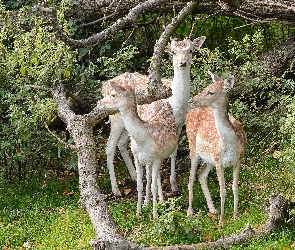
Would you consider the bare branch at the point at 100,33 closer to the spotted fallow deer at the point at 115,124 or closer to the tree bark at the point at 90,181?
the tree bark at the point at 90,181

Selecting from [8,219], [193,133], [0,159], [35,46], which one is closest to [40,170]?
[0,159]

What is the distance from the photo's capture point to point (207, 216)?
25.7 feet

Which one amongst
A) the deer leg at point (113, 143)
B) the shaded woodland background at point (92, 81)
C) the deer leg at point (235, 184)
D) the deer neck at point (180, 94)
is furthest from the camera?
the deer leg at point (113, 143)

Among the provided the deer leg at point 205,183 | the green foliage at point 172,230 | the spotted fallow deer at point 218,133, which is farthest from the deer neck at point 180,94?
the green foliage at point 172,230

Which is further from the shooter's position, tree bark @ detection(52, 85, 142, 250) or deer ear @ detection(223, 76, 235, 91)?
deer ear @ detection(223, 76, 235, 91)

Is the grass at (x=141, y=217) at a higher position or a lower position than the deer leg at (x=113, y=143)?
lower

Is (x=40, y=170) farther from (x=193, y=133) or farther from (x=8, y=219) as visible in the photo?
(x=193, y=133)

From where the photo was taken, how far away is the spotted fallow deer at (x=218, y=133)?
7.23m

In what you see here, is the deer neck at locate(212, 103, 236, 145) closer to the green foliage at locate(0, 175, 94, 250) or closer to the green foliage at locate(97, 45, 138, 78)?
the green foliage at locate(0, 175, 94, 250)

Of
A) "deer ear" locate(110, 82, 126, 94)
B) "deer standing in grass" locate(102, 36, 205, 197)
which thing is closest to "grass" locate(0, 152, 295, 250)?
"deer standing in grass" locate(102, 36, 205, 197)

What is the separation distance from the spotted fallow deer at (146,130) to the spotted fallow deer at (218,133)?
31cm

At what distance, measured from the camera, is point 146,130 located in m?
7.50

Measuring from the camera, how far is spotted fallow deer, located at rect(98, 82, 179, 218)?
7344mm

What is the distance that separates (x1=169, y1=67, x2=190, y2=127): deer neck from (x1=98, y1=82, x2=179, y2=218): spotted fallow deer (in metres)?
0.20
